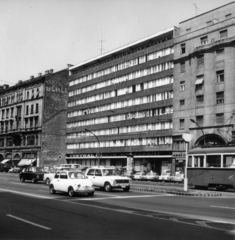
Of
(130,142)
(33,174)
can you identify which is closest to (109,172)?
(33,174)

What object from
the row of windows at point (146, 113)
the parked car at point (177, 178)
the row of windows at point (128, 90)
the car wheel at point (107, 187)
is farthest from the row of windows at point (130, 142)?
the car wheel at point (107, 187)

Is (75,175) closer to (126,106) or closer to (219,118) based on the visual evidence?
(219,118)

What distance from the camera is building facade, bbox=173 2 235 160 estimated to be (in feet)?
153

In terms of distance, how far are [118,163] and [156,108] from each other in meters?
13.0

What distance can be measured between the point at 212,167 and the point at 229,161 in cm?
150

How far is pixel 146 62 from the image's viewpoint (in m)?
60.1

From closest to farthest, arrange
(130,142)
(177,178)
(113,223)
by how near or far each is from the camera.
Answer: (113,223) < (177,178) < (130,142)

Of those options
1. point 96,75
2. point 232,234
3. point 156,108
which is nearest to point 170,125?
point 156,108

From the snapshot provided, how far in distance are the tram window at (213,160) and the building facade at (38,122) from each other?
2084 inches

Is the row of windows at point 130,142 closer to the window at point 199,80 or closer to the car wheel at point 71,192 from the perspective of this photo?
the window at point 199,80

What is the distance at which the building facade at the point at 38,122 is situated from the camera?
76688 mm

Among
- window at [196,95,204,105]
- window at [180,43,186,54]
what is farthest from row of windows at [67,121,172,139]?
window at [180,43,186,54]

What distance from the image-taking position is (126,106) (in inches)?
2490

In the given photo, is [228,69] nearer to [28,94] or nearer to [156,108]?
[156,108]
